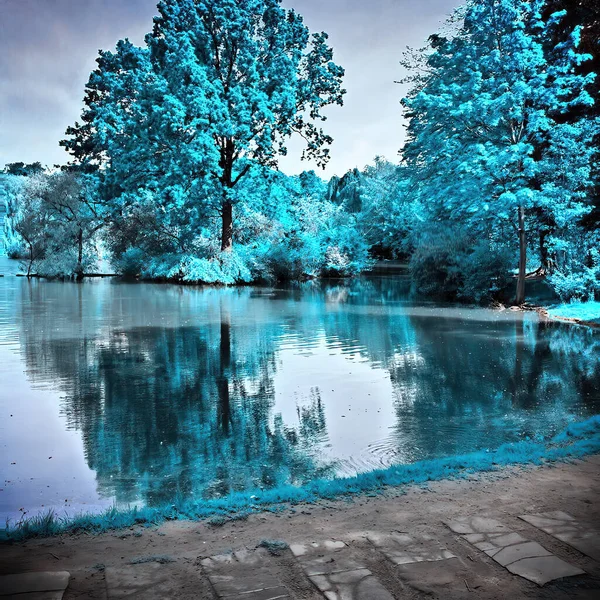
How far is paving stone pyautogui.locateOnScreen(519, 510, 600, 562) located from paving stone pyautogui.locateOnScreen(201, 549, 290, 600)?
1.92m

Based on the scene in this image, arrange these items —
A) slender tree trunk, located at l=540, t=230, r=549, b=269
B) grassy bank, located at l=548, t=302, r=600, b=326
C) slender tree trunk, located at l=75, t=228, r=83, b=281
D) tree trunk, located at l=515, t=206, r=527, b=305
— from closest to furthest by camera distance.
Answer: grassy bank, located at l=548, t=302, r=600, b=326
tree trunk, located at l=515, t=206, r=527, b=305
slender tree trunk, located at l=540, t=230, r=549, b=269
slender tree trunk, located at l=75, t=228, r=83, b=281

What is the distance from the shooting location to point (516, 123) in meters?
21.1

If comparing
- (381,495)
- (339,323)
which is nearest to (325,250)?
(339,323)

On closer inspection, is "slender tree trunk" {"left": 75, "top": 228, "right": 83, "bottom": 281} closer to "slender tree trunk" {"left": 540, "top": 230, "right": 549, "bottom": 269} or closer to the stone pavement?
"slender tree trunk" {"left": 540, "top": 230, "right": 549, "bottom": 269}

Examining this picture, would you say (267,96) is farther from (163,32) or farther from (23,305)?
(23,305)

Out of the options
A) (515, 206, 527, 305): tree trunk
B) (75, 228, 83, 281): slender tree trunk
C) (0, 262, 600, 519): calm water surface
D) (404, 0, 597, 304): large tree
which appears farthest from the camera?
(75, 228, 83, 281): slender tree trunk

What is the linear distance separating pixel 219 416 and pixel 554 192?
50.6 ft

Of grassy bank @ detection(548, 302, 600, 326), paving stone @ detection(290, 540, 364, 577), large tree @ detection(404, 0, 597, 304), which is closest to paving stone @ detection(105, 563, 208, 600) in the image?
paving stone @ detection(290, 540, 364, 577)

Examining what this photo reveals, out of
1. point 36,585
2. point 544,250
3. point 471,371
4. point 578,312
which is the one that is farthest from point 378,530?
point 544,250

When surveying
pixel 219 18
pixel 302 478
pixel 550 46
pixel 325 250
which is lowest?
pixel 302 478

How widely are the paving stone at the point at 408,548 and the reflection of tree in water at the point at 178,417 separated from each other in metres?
1.79

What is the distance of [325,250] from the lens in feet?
124

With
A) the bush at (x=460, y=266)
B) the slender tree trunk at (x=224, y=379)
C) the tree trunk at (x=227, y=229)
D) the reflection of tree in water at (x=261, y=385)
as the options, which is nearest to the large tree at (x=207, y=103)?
the tree trunk at (x=227, y=229)

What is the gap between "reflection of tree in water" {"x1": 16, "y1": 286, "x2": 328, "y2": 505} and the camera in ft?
19.0
